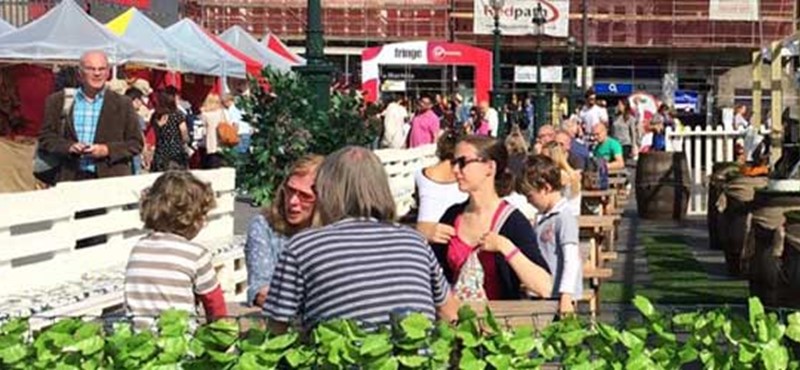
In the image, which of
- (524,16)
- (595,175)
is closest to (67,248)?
(595,175)

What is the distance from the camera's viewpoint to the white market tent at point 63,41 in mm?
19922

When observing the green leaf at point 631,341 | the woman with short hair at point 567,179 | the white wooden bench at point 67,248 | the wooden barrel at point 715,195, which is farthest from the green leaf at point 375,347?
the wooden barrel at point 715,195

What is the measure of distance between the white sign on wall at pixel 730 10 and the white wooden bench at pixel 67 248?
56755 millimetres

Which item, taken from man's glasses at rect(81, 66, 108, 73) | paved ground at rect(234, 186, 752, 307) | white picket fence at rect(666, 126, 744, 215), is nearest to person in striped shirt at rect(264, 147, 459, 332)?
man's glasses at rect(81, 66, 108, 73)

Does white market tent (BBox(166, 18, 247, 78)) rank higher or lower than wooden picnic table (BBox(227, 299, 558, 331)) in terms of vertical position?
higher

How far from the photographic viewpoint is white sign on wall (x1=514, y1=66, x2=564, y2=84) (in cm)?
5867

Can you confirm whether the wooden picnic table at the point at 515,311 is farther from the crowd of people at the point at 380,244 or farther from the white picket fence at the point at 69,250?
the white picket fence at the point at 69,250

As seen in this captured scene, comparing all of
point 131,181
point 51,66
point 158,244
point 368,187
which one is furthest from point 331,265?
point 51,66

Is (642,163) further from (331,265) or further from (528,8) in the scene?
(528,8)

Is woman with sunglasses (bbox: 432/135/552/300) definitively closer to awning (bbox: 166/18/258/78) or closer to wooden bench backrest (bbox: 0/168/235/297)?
wooden bench backrest (bbox: 0/168/235/297)

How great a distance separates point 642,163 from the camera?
932 inches

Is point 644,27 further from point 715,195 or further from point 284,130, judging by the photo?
point 284,130

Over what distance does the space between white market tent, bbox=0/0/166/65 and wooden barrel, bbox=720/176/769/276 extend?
325 inches

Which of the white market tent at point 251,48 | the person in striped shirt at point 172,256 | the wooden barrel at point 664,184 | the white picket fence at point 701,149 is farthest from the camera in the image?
the white market tent at point 251,48
